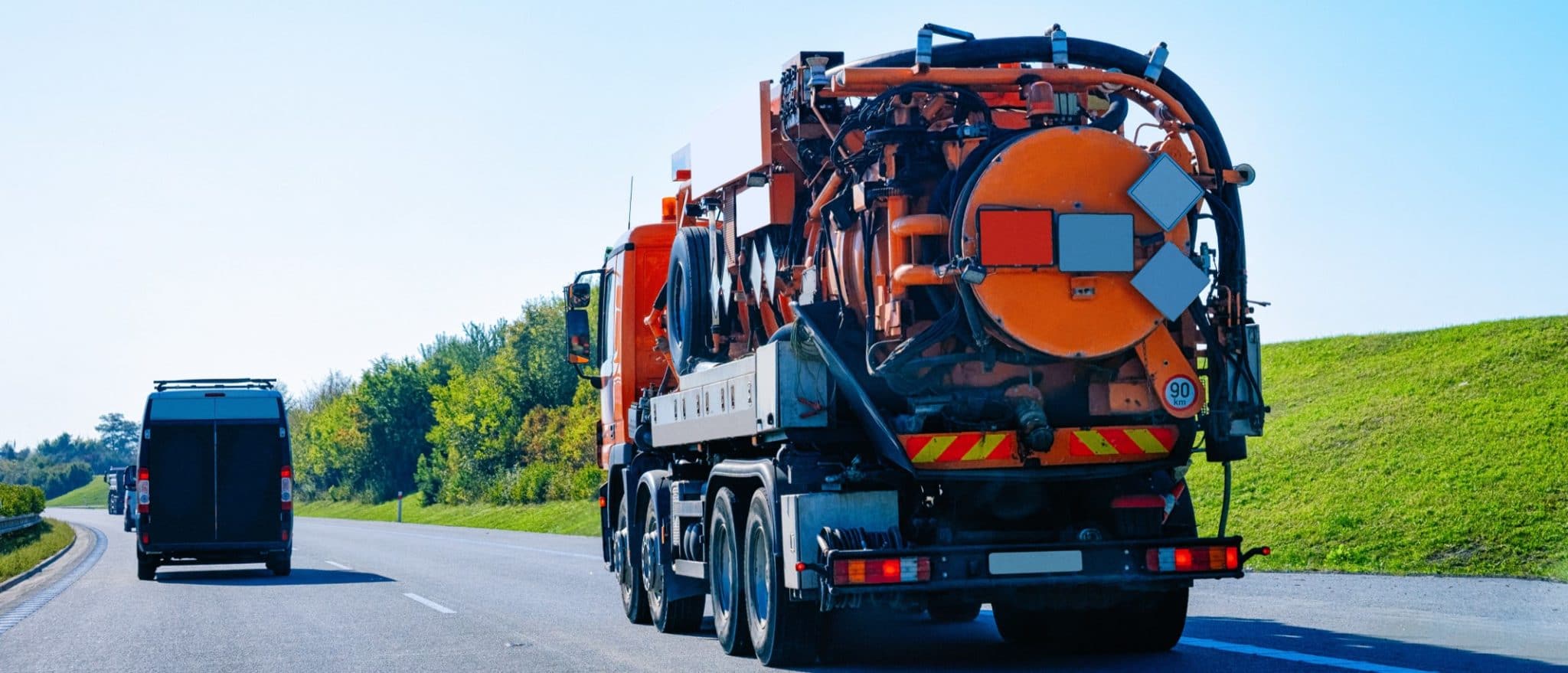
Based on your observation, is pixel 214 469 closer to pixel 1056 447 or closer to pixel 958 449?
pixel 958 449

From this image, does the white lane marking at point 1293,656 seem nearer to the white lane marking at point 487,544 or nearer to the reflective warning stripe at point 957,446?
the reflective warning stripe at point 957,446

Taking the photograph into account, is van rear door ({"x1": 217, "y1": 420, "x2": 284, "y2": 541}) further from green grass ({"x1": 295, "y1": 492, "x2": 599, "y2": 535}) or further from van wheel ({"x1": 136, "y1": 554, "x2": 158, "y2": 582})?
green grass ({"x1": 295, "y1": 492, "x2": 599, "y2": 535})

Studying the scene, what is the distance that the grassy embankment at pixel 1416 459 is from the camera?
58.6 ft

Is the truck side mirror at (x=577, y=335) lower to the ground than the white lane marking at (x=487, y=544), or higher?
higher

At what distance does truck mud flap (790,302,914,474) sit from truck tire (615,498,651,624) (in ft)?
15.8

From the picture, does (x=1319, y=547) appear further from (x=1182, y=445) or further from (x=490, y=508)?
(x=490, y=508)

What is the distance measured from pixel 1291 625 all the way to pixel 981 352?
4086 mm

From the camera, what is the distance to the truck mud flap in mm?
9289

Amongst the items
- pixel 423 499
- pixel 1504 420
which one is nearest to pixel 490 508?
pixel 423 499

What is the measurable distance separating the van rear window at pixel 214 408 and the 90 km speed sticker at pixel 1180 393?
16287 mm

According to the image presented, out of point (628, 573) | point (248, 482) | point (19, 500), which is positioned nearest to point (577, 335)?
point (628, 573)

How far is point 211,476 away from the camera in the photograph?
73.9 feet

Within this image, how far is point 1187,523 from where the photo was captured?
392 inches

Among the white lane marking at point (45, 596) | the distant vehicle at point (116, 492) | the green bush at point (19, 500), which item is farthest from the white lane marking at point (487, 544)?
the distant vehicle at point (116, 492)
